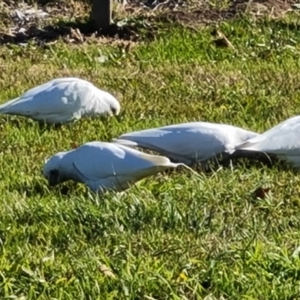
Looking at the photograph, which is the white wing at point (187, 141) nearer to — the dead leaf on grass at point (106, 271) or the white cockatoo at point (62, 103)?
the white cockatoo at point (62, 103)

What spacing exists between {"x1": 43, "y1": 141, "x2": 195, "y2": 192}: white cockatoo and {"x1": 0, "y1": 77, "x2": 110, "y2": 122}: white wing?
3.40 ft

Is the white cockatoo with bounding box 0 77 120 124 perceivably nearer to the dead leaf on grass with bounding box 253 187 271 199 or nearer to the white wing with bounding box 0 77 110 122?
the white wing with bounding box 0 77 110 122

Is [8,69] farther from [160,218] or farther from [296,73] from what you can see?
[160,218]

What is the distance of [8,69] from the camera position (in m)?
7.28

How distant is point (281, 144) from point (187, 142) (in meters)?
0.42

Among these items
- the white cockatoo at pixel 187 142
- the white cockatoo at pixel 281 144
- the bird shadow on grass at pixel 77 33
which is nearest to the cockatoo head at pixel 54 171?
the white cockatoo at pixel 187 142

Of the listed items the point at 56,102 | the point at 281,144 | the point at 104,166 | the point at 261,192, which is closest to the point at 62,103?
the point at 56,102

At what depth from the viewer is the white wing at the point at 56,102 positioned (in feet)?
19.0

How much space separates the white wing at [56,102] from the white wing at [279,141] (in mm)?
1228

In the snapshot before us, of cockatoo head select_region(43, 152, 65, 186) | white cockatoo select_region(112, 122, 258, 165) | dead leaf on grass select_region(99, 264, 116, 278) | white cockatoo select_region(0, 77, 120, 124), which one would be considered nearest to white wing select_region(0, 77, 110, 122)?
white cockatoo select_region(0, 77, 120, 124)

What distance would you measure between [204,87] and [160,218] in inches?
97.7

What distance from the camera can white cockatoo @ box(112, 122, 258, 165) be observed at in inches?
195

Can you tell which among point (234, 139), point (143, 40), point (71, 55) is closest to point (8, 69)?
point (71, 55)

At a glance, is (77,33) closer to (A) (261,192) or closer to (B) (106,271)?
(A) (261,192)
